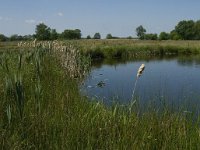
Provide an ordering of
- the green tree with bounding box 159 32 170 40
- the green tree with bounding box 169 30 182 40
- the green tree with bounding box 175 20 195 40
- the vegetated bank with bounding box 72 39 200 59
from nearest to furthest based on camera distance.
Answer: the vegetated bank with bounding box 72 39 200 59
the green tree with bounding box 169 30 182 40
the green tree with bounding box 159 32 170 40
the green tree with bounding box 175 20 195 40

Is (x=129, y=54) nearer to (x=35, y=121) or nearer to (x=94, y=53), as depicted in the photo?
(x=94, y=53)

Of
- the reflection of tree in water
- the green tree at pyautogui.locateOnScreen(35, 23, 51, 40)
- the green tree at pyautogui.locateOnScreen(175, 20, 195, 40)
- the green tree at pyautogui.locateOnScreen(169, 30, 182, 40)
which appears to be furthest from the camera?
the green tree at pyautogui.locateOnScreen(175, 20, 195, 40)

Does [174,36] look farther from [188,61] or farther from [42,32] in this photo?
[188,61]

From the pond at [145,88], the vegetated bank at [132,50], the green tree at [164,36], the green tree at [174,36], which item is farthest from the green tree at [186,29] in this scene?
the pond at [145,88]

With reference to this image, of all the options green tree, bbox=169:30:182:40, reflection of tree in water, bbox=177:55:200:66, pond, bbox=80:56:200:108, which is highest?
green tree, bbox=169:30:182:40

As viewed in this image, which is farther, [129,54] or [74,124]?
[129,54]

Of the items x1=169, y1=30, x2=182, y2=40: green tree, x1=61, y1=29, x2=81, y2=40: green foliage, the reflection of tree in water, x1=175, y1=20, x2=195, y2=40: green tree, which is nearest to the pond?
the reflection of tree in water

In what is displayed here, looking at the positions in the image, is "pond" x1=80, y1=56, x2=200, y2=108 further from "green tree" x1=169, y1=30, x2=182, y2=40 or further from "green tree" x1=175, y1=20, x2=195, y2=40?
"green tree" x1=175, y1=20, x2=195, y2=40

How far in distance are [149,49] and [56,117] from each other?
120 ft

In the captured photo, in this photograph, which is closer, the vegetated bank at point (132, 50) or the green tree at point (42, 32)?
the vegetated bank at point (132, 50)

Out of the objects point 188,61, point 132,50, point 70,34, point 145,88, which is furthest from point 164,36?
point 145,88

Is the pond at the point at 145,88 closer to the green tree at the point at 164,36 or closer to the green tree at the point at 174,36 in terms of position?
the green tree at the point at 174,36

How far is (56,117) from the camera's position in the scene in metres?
4.61

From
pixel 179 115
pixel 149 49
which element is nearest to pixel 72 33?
pixel 149 49
